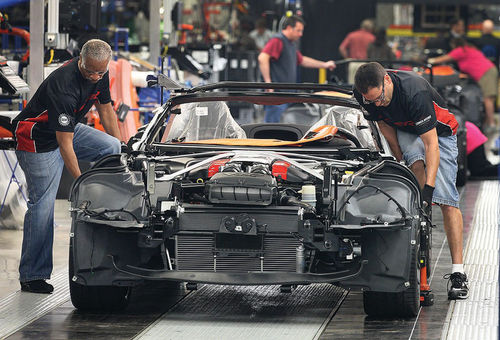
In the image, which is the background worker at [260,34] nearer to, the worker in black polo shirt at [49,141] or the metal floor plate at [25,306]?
the worker in black polo shirt at [49,141]

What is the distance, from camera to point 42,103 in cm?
802

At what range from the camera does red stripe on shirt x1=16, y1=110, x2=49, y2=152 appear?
8.02m

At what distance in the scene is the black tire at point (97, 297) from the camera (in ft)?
23.4

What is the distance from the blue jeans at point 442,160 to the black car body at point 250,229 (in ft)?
2.66

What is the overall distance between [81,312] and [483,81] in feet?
55.1

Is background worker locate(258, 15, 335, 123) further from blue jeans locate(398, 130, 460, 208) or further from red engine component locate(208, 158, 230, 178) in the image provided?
red engine component locate(208, 158, 230, 178)

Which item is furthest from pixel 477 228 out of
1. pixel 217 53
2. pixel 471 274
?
pixel 217 53

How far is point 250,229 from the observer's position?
264 inches

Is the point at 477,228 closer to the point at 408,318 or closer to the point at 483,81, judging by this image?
the point at 408,318

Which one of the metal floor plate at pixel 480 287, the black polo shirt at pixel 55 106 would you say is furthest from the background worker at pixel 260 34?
the black polo shirt at pixel 55 106

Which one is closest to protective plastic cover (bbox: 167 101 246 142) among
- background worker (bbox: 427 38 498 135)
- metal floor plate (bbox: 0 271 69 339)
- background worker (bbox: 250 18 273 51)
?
metal floor plate (bbox: 0 271 69 339)

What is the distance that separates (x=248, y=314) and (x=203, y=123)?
2009 mm

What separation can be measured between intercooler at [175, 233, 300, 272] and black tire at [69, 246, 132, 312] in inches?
25.8

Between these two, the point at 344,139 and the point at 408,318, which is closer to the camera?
the point at 408,318
